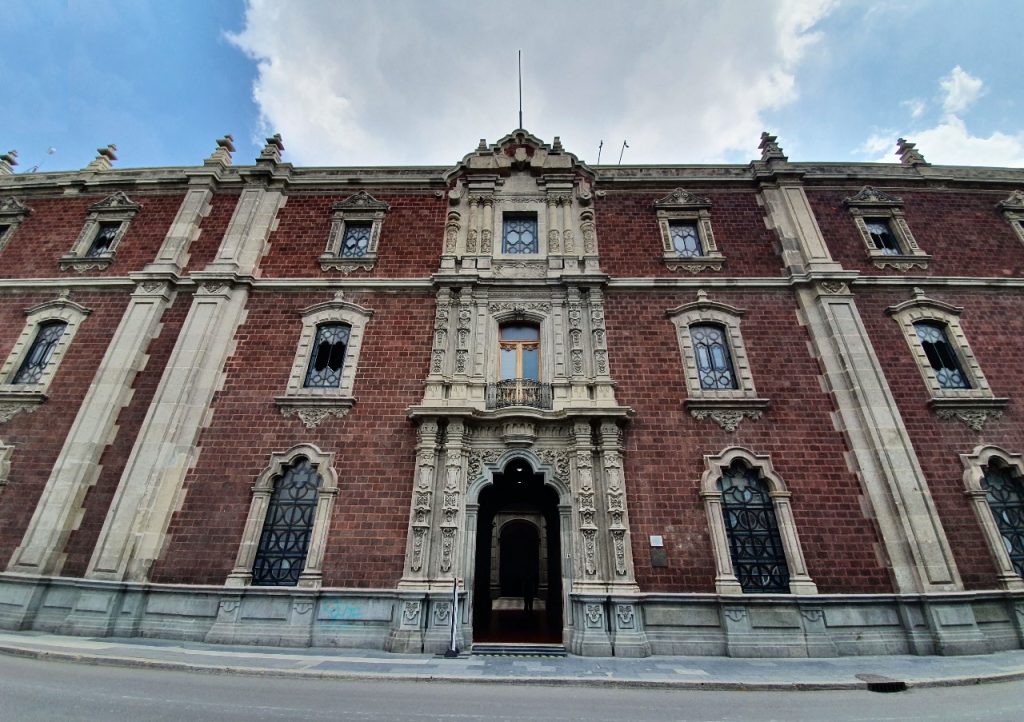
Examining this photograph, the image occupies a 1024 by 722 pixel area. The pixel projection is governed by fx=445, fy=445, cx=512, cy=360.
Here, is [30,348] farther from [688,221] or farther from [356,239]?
[688,221]

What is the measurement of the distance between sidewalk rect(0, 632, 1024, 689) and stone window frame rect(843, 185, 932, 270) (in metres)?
10.2

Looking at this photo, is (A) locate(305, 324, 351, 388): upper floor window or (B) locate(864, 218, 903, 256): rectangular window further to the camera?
(B) locate(864, 218, 903, 256): rectangular window

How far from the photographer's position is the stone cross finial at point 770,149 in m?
15.3

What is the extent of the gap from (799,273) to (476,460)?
10909mm

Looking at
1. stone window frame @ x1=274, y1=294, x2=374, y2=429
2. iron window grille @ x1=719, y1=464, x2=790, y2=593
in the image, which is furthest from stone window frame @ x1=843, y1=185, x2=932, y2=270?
stone window frame @ x1=274, y1=294, x2=374, y2=429

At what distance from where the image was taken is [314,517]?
417 inches

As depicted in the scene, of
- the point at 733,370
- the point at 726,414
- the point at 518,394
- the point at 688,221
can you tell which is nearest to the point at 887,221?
the point at 688,221

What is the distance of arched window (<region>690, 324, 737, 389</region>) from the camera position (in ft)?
39.5

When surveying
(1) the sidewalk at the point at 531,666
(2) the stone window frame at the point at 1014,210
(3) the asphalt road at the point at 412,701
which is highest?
(2) the stone window frame at the point at 1014,210

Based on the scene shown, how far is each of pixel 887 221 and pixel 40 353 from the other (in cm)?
2671

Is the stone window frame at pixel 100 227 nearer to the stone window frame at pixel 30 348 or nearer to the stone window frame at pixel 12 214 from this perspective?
the stone window frame at pixel 30 348

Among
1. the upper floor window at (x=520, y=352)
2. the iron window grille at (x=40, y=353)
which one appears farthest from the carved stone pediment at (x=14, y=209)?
the upper floor window at (x=520, y=352)

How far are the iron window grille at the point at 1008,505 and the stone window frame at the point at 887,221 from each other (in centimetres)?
630

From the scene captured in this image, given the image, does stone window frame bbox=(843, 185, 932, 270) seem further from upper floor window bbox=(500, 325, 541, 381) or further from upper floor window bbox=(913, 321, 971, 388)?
upper floor window bbox=(500, 325, 541, 381)
